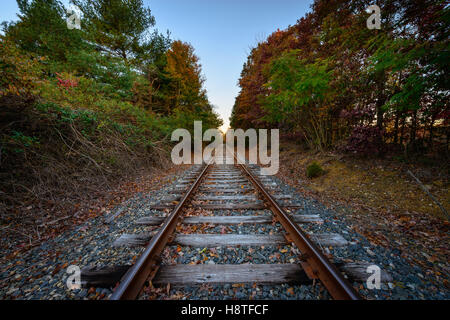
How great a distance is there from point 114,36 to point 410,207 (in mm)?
13858

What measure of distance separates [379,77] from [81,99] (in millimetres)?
9489

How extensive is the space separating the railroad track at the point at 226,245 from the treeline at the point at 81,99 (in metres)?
2.75

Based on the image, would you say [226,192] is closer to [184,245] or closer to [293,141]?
[184,245]

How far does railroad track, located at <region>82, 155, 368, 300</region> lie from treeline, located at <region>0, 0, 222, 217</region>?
2.75 meters

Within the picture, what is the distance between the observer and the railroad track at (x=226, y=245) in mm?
1499

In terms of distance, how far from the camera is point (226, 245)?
2.09 m

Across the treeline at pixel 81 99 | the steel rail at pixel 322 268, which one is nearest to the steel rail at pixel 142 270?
the steel rail at pixel 322 268

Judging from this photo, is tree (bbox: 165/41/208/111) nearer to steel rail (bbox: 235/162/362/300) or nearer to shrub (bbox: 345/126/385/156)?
shrub (bbox: 345/126/385/156)

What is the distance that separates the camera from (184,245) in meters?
2.07

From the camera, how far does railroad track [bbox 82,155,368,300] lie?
1499mm
